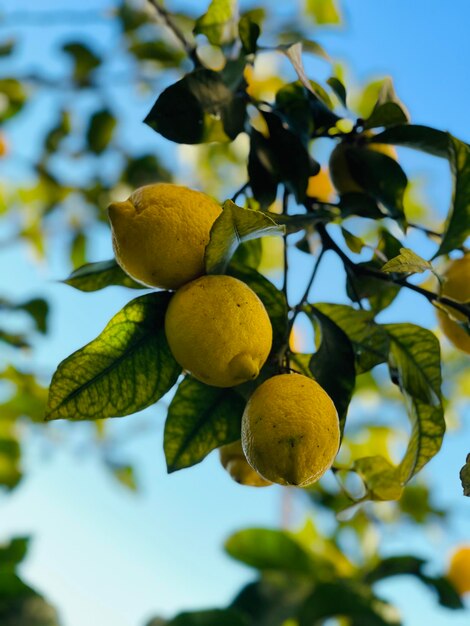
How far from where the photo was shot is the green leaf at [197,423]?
0.83 m

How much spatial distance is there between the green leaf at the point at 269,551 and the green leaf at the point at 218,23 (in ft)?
3.32

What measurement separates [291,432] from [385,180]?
1.42ft

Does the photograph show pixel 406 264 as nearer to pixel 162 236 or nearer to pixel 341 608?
Answer: pixel 162 236

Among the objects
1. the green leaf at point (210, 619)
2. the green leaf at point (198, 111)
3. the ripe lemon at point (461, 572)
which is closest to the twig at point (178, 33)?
the green leaf at point (198, 111)

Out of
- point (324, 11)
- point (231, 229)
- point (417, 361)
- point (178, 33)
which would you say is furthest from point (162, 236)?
point (324, 11)

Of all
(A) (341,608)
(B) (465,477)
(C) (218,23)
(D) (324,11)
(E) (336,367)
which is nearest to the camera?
(B) (465,477)

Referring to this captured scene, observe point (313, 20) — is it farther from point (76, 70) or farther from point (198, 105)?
point (198, 105)

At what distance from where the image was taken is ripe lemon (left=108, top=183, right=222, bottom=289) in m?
0.75

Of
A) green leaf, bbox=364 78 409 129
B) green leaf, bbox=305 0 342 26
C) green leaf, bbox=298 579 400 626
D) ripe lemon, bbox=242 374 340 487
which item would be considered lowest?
green leaf, bbox=298 579 400 626

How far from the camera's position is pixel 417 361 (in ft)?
2.89

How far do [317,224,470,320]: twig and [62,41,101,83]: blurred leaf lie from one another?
1.68 meters

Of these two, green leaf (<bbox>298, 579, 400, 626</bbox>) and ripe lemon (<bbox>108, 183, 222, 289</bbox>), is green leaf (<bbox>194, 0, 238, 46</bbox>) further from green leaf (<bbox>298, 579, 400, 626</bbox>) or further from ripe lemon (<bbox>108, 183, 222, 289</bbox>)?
green leaf (<bbox>298, 579, 400, 626</bbox>)

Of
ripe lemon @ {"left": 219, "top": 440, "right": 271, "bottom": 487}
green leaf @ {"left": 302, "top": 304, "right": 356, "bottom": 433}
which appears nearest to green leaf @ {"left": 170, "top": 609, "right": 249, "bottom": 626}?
ripe lemon @ {"left": 219, "top": 440, "right": 271, "bottom": 487}

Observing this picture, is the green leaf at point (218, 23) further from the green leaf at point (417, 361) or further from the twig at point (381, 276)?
the green leaf at point (417, 361)
